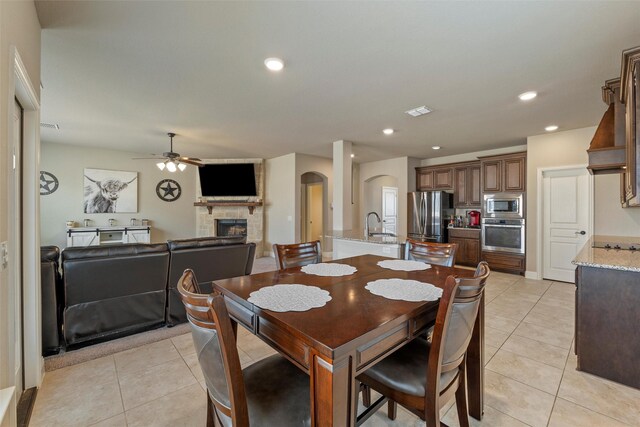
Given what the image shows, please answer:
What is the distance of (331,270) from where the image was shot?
6.28 ft

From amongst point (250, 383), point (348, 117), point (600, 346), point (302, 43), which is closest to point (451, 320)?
point (250, 383)

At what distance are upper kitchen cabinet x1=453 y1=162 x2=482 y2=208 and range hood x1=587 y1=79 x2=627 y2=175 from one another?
326 cm

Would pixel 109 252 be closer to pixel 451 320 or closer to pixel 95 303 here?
pixel 95 303

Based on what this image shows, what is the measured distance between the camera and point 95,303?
2.47m

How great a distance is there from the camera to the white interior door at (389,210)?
8328mm

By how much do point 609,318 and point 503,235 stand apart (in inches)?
137

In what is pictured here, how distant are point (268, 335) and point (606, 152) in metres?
3.11

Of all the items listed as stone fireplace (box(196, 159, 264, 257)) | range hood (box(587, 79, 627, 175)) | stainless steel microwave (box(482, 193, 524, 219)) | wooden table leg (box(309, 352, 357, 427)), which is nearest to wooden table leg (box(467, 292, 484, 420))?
→ wooden table leg (box(309, 352, 357, 427))

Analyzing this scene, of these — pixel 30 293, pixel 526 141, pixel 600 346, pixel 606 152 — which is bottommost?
pixel 600 346

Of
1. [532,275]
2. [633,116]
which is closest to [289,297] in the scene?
[633,116]

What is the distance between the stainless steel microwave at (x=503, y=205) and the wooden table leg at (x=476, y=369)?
4.44 metres

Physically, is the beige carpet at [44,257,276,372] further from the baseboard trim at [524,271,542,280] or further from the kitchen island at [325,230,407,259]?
the baseboard trim at [524,271,542,280]

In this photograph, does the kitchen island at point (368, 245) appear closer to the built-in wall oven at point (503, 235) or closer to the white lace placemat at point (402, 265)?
the white lace placemat at point (402, 265)

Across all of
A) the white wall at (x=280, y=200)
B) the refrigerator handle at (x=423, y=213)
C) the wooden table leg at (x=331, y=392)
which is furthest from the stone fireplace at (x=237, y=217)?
the wooden table leg at (x=331, y=392)
